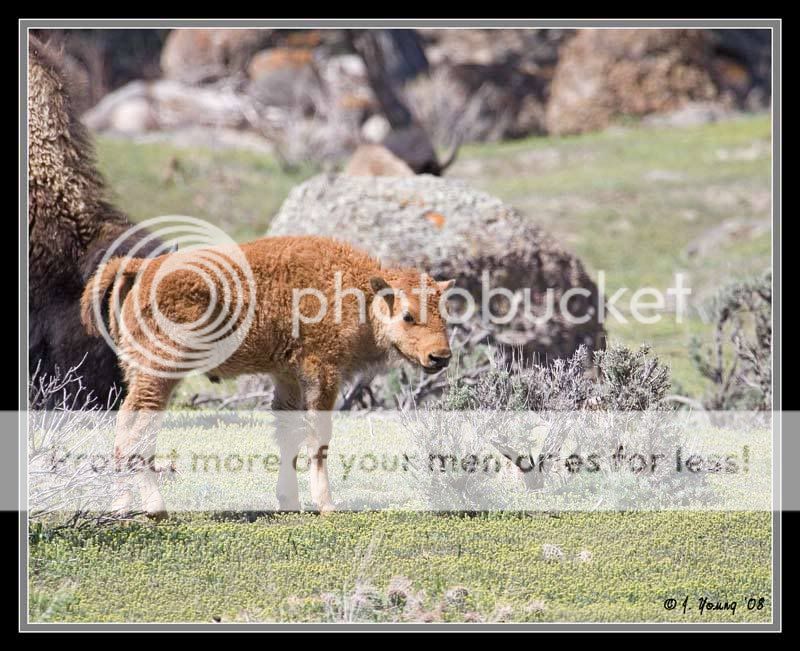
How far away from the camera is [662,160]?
81.6 feet

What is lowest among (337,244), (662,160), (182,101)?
(337,244)

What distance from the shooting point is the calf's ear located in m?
6.90

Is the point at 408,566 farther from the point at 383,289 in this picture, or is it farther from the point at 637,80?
the point at 637,80

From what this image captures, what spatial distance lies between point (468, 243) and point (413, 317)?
3993mm

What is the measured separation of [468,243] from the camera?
10859mm

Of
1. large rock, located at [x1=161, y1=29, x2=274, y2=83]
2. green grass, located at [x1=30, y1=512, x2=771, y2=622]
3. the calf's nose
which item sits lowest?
green grass, located at [x1=30, y1=512, x2=771, y2=622]

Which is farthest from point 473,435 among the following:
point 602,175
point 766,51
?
point 766,51

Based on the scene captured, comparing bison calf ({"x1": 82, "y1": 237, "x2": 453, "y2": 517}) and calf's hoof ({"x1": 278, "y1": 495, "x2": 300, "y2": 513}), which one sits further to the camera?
calf's hoof ({"x1": 278, "y1": 495, "x2": 300, "y2": 513})

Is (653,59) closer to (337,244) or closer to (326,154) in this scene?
(326,154)

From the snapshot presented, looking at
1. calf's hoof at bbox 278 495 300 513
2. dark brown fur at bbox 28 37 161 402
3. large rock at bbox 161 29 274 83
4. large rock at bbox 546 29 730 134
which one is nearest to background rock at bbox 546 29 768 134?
large rock at bbox 546 29 730 134

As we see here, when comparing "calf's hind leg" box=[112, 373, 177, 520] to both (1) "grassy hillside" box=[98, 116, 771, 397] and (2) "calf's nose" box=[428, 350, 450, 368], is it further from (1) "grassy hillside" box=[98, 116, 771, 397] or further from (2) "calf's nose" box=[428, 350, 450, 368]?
(1) "grassy hillside" box=[98, 116, 771, 397]

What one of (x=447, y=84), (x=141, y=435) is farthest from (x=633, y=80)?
(x=141, y=435)

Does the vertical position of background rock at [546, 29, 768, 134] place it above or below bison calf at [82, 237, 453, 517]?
above

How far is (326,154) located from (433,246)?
16153 mm
